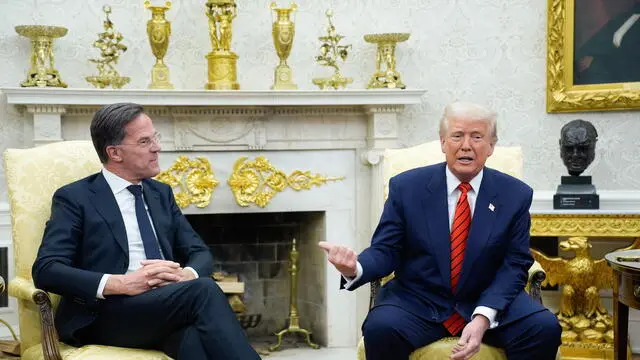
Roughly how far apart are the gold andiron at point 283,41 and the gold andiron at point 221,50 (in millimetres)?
215

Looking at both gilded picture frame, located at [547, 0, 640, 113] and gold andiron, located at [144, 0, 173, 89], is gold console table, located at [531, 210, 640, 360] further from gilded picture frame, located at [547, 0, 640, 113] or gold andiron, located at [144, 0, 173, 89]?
gold andiron, located at [144, 0, 173, 89]

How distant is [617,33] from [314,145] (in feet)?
5.76

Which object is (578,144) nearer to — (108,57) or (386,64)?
(386,64)

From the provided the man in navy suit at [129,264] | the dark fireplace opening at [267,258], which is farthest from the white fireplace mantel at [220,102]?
the man in navy suit at [129,264]

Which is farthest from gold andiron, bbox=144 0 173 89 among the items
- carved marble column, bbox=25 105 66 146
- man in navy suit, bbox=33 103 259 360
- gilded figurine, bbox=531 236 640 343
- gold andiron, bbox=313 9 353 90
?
gilded figurine, bbox=531 236 640 343

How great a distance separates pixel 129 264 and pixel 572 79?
9.47 feet

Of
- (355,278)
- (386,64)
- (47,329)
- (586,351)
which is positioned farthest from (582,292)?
(47,329)

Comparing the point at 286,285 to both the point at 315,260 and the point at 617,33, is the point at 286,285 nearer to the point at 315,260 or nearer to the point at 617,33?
the point at 315,260

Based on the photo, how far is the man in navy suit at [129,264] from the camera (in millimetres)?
3035

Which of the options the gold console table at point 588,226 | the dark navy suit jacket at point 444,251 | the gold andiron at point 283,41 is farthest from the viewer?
the gold andiron at point 283,41

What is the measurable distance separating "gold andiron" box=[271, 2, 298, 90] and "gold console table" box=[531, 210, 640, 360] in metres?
1.43

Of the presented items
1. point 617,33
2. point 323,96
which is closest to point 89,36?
point 323,96

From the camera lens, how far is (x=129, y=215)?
333 centimetres

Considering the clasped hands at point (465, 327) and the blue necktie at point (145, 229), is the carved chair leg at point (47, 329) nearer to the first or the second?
the blue necktie at point (145, 229)
